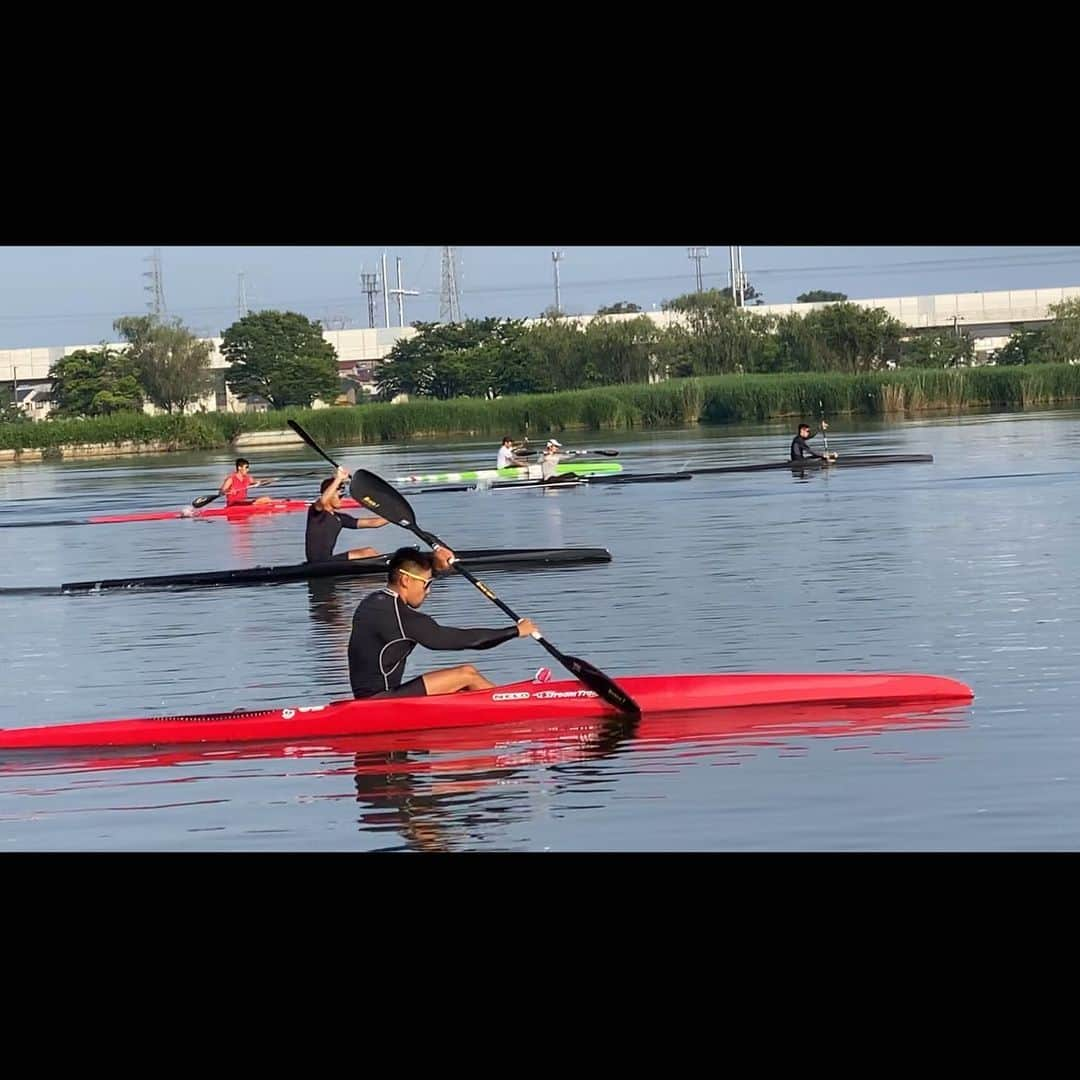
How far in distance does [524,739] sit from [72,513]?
26.1m

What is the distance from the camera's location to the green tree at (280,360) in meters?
91.9

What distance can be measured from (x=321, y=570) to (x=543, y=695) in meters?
8.96

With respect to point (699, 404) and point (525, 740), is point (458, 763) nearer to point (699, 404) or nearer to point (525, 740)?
point (525, 740)

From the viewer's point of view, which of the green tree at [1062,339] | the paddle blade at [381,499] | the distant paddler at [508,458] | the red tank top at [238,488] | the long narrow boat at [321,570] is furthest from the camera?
the green tree at [1062,339]

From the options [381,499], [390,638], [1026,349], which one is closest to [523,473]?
[381,499]

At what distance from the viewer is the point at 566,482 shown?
34.9 metres

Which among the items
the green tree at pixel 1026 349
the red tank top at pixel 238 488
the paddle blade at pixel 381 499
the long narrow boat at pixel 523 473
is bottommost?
the long narrow boat at pixel 523 473

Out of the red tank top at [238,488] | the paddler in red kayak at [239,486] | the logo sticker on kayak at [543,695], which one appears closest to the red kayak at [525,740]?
the logo sticker on kayak at [543,695]

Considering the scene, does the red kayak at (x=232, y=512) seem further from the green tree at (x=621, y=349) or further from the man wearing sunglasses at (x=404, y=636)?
the green tree at (x=621, y=349)

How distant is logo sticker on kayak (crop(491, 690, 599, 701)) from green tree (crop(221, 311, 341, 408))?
3201 inches

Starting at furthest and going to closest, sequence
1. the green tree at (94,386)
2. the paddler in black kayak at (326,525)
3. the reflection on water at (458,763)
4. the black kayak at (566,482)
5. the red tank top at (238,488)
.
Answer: the green tree at (94,386), the black kayak at (566,482), the red tank top at (238,488), the paddler in black kayak at (326,525), the reflection on water at (458,763)

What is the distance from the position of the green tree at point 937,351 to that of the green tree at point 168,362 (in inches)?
1320

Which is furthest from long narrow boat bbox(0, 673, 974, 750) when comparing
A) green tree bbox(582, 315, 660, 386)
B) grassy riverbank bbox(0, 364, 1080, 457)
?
green tree bbox(582, 315, 660, 386)
